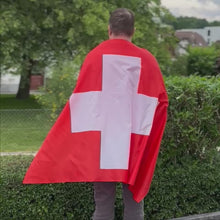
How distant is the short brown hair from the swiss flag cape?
73 millimetres

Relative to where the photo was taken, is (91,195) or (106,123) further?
(91,195)

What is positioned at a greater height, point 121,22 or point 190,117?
point 121,22

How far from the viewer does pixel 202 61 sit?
2308 cm

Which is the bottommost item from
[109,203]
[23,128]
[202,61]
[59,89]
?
[23,128]

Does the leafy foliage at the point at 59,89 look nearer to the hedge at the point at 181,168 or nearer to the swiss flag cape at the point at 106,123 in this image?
the hedge at the point at 181,168

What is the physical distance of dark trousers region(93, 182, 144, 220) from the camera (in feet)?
10.4

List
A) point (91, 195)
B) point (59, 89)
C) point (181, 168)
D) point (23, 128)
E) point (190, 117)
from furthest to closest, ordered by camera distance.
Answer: point (23, 128), point (59, 89), point (181, 168), point (190, 117), point (91, 195)

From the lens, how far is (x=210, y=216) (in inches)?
168

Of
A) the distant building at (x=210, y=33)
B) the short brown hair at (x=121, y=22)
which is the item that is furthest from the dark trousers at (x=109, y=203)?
the distant building at (x=210, y=33)

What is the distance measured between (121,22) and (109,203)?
1299mm

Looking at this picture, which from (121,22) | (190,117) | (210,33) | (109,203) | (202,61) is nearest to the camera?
(121,22)

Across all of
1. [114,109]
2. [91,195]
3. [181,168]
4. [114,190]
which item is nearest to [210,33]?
[181,168]

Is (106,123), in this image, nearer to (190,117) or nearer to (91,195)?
(91,195)

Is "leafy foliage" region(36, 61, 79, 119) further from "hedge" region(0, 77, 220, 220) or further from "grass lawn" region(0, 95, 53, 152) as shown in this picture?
"hedge" region(0, 77, 220, 220)
